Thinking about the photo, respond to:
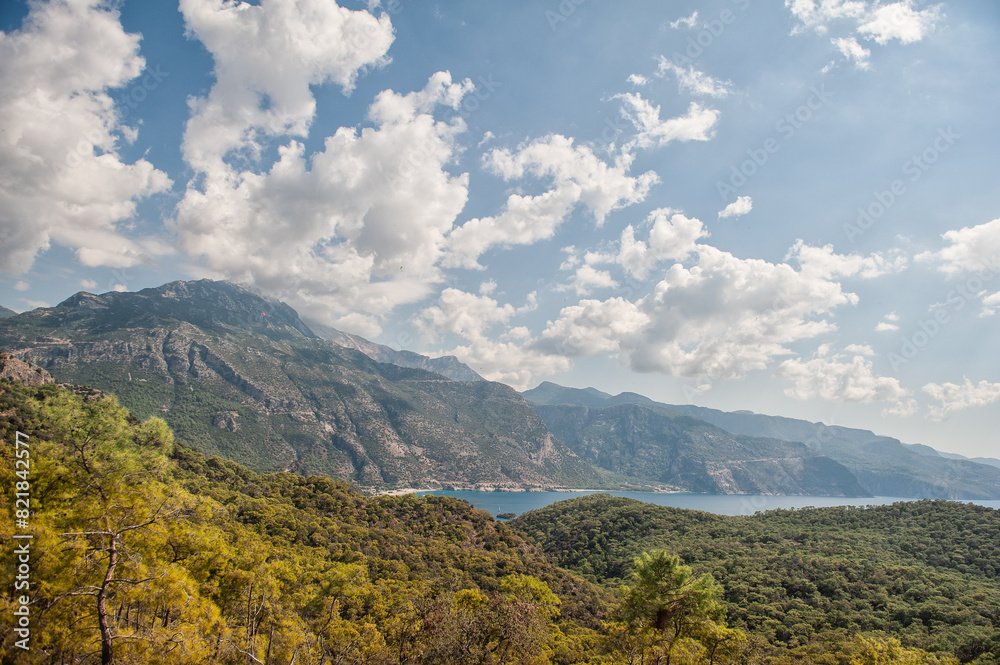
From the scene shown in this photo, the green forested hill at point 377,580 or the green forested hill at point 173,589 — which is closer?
the green forested hill at point 173,589

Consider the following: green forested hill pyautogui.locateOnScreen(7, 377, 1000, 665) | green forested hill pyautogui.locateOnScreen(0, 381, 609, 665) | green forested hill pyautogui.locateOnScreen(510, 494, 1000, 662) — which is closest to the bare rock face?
green forested hill pyautogui.locateOnScreen(7, 377, 1000, 665)

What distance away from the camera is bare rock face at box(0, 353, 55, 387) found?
56.7 m

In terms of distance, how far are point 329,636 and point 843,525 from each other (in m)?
95.4

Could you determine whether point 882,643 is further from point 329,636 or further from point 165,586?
point 165,586

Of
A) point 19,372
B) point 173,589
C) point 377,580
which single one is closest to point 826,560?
point 377,580

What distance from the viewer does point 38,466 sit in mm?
11633

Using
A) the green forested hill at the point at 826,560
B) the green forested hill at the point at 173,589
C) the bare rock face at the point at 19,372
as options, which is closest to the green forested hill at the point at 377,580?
the green forested hill at the point at 173,589

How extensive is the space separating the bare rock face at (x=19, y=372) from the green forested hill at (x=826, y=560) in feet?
292

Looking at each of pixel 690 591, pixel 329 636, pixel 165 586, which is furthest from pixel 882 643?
pixel 165 586

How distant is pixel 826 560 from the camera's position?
176ft

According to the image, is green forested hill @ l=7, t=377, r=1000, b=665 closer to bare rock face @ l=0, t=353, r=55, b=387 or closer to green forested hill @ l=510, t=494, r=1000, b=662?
green forested hill @ l=510, t=494, r=1000, b=662

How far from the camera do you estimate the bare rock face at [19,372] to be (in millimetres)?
56719

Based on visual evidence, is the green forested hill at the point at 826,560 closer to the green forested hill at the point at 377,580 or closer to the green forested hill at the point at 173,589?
the green forested hill at the point at 377,580

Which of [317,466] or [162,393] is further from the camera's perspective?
[317,466]
